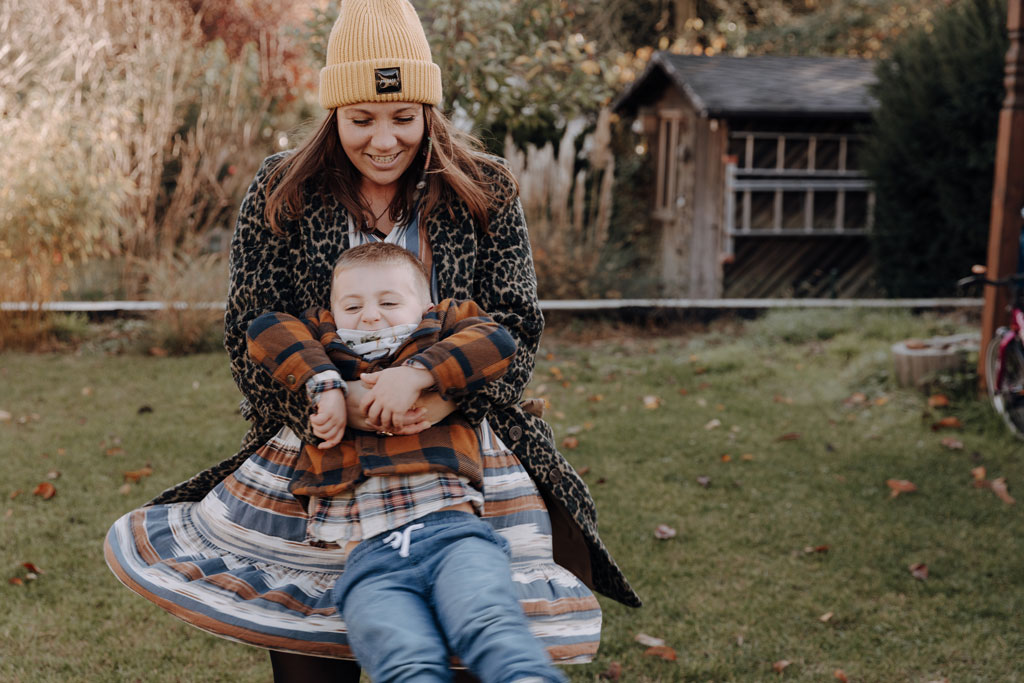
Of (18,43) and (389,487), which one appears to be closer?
(389,487)

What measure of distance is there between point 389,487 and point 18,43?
9.29m

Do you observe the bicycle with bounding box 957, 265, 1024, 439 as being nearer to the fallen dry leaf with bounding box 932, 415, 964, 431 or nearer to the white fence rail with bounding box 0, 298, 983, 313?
the fallen dry leaf with bounding box 932, 415, 964, 431

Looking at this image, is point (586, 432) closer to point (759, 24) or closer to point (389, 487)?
point (389, 487)

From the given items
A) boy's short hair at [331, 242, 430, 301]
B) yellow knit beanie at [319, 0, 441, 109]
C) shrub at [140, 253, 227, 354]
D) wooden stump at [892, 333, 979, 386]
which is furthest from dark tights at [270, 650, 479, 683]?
shrub at [140, 253, 227, 354]

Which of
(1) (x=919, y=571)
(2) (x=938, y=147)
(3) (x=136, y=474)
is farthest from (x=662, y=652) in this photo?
(2) (x=938, y=147)

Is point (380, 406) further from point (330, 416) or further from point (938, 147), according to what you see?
point (938, 147)

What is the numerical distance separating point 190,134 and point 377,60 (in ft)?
26.7

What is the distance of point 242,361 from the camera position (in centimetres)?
206

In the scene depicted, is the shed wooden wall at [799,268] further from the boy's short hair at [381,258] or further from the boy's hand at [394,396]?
the boy's hand at [394,396]

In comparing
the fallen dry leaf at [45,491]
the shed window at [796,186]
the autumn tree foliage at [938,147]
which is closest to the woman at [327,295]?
the fallen dry leaf at [45,491]

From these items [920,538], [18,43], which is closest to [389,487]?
[920,538]

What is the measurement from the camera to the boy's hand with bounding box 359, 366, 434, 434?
5.98 ft

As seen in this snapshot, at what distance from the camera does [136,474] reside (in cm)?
479

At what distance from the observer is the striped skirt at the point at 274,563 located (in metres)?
1.80
